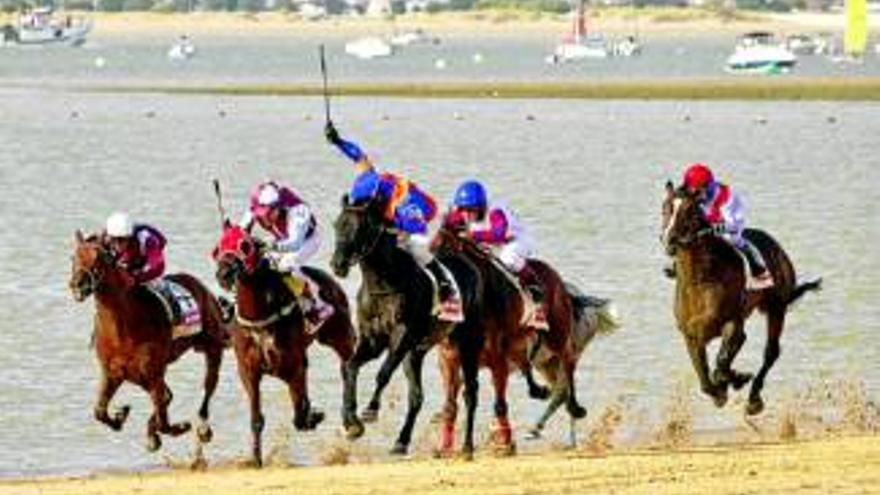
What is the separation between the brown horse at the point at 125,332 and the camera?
20.6 metres

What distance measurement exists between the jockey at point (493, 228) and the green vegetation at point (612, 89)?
84.3 metres

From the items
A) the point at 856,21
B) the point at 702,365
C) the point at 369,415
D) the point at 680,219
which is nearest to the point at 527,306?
the point at 680,219

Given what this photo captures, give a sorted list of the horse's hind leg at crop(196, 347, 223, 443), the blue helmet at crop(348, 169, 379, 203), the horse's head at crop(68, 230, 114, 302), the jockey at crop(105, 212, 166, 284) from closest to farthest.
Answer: the blue helmet at crop(348, 169, 379, 203), the horse's head at crop(68, 230, 114, 302), the jockey at crop(105, 212, 166, 284), the horse's hind leg at crop(196, 347, 223, 443)

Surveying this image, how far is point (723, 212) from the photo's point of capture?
2275 centimetres

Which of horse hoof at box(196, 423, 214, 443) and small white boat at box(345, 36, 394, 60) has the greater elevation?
horse hoof at box(196, 423, 214, 443)

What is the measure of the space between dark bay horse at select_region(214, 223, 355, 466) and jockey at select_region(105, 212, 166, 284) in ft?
3.11

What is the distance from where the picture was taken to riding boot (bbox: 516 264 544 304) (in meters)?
21.7

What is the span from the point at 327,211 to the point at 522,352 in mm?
30665

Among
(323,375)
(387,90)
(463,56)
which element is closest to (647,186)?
(323,375)

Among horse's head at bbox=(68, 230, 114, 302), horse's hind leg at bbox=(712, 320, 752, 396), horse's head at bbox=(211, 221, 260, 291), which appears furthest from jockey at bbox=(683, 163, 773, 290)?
horse's head at bbox=(68, 230, 114, 302)

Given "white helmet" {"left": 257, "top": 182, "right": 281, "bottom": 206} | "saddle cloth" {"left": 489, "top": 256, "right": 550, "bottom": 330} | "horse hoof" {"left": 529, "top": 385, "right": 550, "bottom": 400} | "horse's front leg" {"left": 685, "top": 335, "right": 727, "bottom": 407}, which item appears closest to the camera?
"white helmet" {"left": 257, "top": 182, "right": 281, "bottom": 206}

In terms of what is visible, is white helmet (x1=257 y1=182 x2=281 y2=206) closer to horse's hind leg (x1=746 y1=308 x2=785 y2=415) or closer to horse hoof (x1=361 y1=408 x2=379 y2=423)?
horse hoof (x1=361 y1=408 x2=379 y2=423)

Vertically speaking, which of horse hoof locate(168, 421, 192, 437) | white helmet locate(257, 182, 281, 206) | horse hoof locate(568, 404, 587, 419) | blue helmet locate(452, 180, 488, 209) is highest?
white helmet locate(257, 182, 281, 206)

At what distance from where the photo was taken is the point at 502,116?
319ft
